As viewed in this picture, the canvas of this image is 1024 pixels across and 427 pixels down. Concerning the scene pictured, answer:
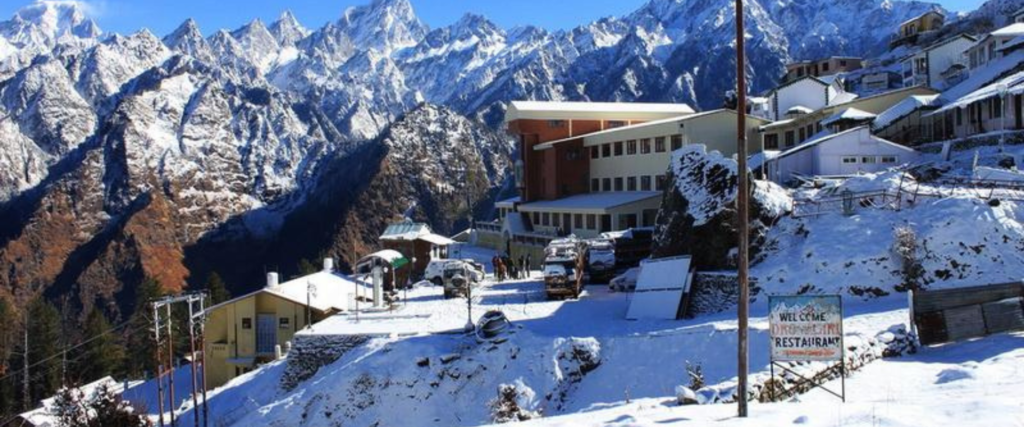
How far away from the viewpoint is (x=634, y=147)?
50125mm

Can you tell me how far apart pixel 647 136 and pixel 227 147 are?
148177 millimetres

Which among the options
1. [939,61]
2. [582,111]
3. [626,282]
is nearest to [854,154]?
[626,282]

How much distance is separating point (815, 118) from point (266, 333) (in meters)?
31.1

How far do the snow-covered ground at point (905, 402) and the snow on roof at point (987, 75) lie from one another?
25.4 meters

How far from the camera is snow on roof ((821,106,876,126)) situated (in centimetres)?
3850

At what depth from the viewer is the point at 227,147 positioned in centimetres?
17688

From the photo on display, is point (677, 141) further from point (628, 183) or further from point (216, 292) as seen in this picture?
point (216, 292)

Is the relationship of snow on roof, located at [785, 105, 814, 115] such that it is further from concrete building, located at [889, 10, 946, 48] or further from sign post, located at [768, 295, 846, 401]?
concrete building, located at [889, 10, 946, 48]

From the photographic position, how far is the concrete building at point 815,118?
41531mm

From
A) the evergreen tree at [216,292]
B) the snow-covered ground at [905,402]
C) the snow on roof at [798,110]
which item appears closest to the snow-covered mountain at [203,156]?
the evergreen tree at [216,292]

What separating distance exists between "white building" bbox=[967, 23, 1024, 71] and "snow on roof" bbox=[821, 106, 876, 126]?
45.4 feet

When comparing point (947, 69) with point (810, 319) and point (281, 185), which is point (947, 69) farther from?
point (281, 185)

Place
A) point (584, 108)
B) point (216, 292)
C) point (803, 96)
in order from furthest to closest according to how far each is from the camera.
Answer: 1. point (216, 292)
2. point (584, 108)
3. point (803, 96)

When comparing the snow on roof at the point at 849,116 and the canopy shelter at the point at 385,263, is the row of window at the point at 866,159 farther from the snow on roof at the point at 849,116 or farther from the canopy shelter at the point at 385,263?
the canopy shelter at the point at 385,263
